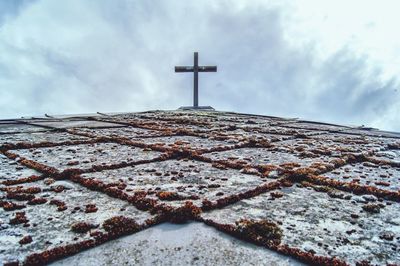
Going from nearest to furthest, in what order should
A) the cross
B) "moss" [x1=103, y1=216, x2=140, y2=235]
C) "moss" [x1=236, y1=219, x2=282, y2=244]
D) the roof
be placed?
the roof < "moss" [x1=236, y1=219, x2=282, y2=244] < "moss" [x1=103, y1=216, x2=140, y2=235] < the cross

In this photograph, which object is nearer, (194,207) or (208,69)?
(194,207)

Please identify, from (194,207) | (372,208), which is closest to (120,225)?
(194,207)

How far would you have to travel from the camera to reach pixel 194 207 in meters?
4.15

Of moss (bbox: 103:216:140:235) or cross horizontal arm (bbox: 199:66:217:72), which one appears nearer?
moss (bbox: 103:216:140:235)

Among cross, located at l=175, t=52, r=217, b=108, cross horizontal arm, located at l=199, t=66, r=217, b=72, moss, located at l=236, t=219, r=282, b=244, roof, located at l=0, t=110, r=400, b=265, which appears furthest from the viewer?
cross horizontal arm, located at l=199, t=66, r=217, b=72

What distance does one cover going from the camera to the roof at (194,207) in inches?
127

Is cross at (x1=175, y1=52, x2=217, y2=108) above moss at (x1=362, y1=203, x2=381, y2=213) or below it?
above

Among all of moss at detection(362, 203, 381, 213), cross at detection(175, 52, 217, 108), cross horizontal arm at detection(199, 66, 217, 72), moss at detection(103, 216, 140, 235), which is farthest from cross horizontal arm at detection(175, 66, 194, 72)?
moss at detection(103, 216, 140, 235)

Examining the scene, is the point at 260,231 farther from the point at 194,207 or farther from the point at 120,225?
the point at 120,225

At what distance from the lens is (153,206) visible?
4.22 meters

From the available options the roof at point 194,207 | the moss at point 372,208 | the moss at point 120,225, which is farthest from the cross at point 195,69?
the moss at point 120,225

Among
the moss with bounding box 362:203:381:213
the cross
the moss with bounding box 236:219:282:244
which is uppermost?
the cross

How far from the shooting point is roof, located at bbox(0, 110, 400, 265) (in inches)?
127

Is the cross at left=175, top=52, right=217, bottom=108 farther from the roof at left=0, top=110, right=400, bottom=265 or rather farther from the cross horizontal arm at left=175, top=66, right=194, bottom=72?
the roof at left=0, top=110, right=400, bottom=265
